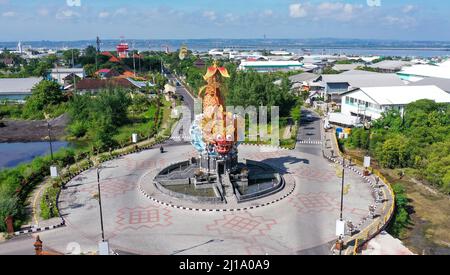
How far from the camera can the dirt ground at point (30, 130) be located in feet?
185

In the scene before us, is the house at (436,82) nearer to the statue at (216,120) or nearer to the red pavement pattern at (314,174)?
the red pavement pattern at (314,174)

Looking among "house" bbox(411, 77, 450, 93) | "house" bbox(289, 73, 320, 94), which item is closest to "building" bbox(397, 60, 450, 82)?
"house" bbox(411, 77, 450, 93)

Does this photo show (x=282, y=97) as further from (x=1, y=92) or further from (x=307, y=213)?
(x=1, y=92)

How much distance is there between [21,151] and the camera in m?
50.3

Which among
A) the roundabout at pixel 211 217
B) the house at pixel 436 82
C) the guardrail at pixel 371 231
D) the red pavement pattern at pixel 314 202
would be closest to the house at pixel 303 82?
the house at pixel 436 82

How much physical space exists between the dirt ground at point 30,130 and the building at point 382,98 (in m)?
43.3

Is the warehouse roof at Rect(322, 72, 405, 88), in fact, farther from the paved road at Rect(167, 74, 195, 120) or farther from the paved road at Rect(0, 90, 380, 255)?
the paved road at Rect(0, 90, 380, 255)

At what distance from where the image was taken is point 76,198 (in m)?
29.7

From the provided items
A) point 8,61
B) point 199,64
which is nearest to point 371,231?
point 199,64

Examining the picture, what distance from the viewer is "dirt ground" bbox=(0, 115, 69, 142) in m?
56.4

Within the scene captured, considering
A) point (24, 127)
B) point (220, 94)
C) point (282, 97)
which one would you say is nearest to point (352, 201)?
point (220, 94)

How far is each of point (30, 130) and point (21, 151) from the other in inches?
429

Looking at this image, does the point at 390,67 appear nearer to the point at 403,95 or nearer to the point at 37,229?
the point at 403,95

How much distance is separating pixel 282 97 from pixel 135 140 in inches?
916
